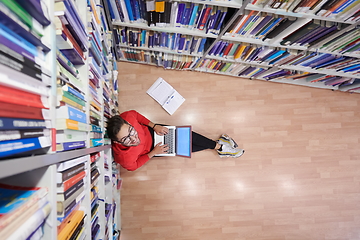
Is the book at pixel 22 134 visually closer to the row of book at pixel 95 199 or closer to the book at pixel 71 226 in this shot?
the book at pixel 71 226

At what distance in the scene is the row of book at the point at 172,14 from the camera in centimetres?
124

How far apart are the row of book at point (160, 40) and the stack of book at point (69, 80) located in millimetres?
752

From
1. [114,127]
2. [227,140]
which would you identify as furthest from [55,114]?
[227,140]

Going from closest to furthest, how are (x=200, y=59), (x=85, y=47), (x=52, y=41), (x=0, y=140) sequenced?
(x=0, y=140) < (x=52, y=41) < (x=85, y=47) < (x=200, y=59)

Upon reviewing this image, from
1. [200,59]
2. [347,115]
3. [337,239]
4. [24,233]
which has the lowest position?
[337,239]

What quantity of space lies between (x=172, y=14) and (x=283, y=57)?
3.42 feet

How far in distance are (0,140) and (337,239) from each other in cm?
350

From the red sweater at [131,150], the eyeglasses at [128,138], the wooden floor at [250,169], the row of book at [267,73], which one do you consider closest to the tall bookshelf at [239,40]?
the row of book at [267,73]

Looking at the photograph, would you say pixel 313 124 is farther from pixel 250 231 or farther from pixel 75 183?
pixel 75 183

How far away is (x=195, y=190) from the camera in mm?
2379

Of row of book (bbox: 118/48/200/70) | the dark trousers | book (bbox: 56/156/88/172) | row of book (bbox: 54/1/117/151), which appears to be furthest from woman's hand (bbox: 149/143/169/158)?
book (bbox: 56/156/88/172)

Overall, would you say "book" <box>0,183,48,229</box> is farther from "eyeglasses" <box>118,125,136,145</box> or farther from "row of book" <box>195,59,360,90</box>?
"row of book" <box>195,59,360,90</box>

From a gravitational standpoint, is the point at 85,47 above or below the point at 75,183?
above

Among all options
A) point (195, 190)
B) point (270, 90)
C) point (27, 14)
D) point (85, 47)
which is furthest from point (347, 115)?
point (27, 14)
